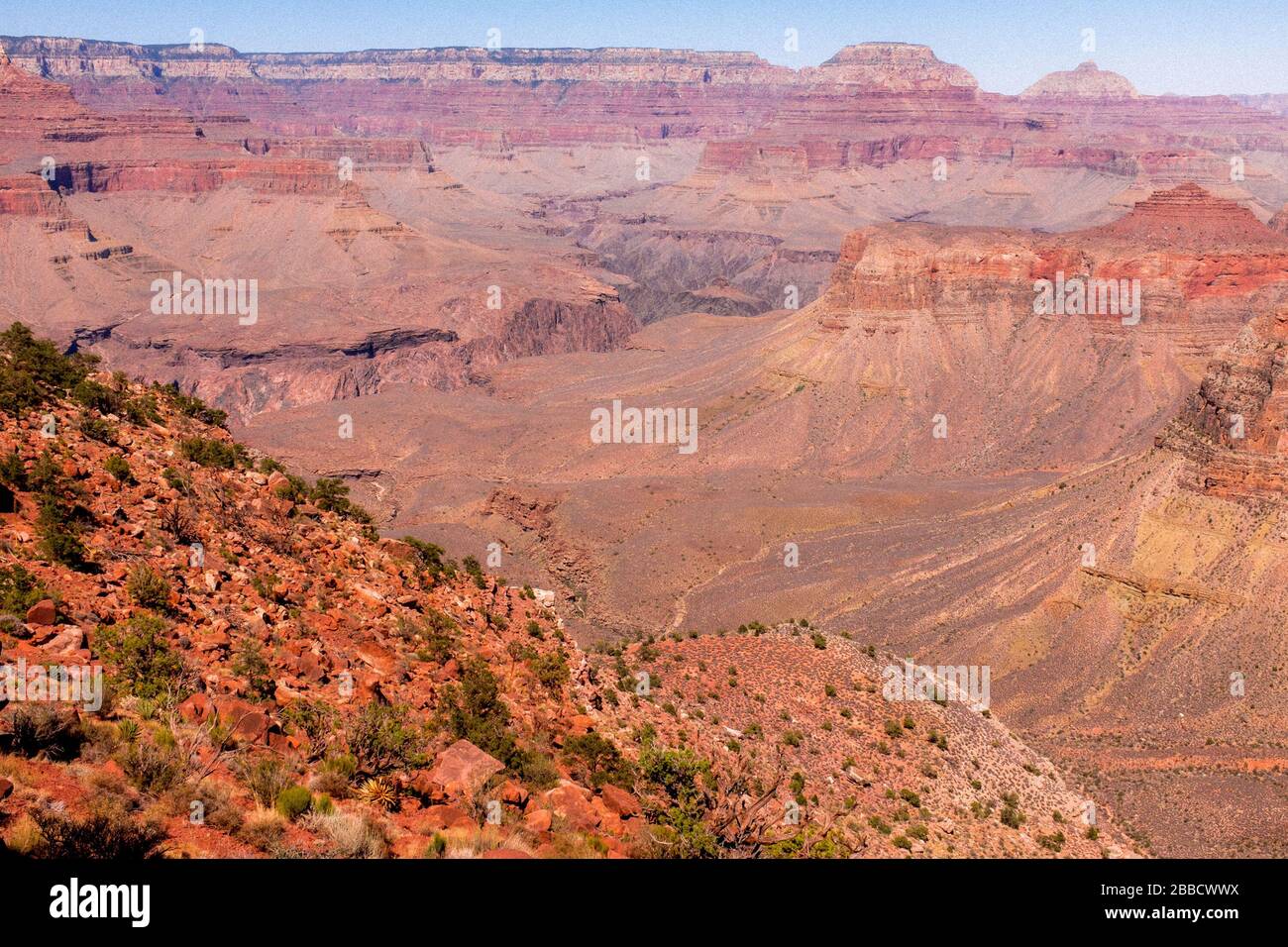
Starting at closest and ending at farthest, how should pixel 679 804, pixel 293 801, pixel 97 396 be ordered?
pixel 293 801, pixel 679 804, pixel 97 396

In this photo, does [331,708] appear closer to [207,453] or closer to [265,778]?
[265,778]

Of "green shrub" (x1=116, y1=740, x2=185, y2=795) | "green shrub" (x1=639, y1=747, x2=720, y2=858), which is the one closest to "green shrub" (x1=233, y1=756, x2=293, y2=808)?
"green shrub" (x1=116, y1=740, x2=185, y2=795)

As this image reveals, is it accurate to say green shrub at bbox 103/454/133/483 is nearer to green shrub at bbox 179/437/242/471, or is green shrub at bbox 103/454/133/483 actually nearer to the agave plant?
green shrub at bbox 179/437/242/471

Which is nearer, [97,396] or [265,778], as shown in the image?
[265,778]

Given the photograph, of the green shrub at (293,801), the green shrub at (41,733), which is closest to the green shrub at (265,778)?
the green shrub at (293,801)

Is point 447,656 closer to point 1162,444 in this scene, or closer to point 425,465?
point 1162,444

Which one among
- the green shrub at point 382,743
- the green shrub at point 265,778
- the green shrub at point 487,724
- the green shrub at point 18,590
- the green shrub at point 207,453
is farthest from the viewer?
the green shrub at point 207,453

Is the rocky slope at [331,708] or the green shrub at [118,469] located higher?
the green shrub at [118,469]

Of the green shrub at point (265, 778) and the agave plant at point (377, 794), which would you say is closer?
the green shrub at point (265, 778)

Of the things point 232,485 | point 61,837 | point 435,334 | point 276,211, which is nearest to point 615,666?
point 232,485

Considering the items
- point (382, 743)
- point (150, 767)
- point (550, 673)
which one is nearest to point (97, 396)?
point (550, 673)

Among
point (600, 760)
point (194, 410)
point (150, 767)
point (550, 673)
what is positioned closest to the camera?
point (150, 767)

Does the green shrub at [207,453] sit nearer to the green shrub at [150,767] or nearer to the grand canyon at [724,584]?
the grand canyon at [724,584]
